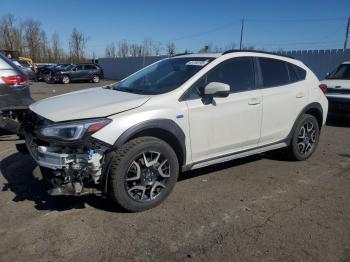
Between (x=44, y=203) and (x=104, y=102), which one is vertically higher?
(x=104, y=102)

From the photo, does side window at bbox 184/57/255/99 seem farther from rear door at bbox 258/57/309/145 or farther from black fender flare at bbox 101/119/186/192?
black fender flare at bbox 101/119/186/192

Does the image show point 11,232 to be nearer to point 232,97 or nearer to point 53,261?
point 53,261

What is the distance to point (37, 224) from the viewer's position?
12.4ft

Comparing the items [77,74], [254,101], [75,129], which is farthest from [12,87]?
[77,74]

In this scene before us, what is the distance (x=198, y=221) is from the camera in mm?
3865

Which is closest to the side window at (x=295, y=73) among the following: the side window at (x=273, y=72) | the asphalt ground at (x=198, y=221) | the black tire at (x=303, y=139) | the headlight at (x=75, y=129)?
the side window at (x=273, y=72)

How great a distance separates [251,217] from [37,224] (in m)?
2.20

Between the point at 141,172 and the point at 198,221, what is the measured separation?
79 centimetres

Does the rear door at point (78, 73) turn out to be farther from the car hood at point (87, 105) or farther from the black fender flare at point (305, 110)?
the car hood at point (87, 105)

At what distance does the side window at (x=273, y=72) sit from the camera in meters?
5.32

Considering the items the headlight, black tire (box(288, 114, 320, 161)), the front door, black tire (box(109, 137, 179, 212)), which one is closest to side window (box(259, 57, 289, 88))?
the front door

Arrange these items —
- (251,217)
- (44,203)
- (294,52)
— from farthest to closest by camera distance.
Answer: (294,52), (44,203), (251,217)

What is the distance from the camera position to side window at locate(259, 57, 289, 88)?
17.5ft

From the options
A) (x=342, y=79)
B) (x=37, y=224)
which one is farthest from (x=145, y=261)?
(x=342, y=79)
